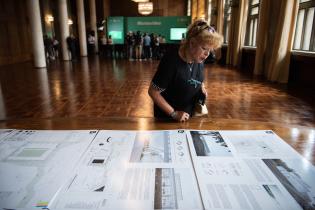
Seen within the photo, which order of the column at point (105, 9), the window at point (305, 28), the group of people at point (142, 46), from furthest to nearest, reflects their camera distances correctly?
1. the column at point (105, 9)
2. the group of people at point (142, 46)
3. the window at point (305, 28)

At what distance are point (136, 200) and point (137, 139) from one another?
0.42m

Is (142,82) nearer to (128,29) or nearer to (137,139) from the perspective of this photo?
(137,139)

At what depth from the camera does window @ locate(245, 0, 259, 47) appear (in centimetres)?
874

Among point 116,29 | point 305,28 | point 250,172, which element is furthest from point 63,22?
point 250,172

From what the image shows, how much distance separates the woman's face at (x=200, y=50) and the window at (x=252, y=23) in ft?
27.0

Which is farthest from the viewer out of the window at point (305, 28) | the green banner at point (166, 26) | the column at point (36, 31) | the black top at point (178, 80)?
the green banner at point (166, 26)

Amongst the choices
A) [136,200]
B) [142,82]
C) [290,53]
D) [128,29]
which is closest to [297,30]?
[290,53]

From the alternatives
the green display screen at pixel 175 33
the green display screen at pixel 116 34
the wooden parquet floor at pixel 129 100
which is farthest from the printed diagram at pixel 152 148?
the green display screen at pixel 116 34

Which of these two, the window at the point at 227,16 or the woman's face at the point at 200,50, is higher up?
the window at the point at 227,16

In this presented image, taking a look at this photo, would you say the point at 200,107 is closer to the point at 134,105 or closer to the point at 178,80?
the point at 178,80

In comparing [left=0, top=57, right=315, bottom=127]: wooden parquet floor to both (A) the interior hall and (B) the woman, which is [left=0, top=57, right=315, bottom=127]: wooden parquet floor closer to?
(A) the interior hall

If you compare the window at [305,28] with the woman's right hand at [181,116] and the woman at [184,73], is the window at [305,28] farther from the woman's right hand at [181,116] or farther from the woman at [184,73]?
the woman's right hand at [181,116]

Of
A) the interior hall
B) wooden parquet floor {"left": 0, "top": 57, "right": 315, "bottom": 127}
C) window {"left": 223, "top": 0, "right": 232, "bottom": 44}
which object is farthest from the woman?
window {"left": 223, "top": 0, "right": 232, "bottom": 44}

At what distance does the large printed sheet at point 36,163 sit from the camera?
27.6 inches
